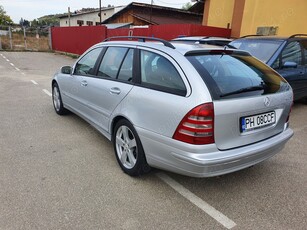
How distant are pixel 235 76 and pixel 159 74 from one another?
808mm

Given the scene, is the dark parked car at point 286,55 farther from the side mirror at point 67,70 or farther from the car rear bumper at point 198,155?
the side mirror at point 67,70

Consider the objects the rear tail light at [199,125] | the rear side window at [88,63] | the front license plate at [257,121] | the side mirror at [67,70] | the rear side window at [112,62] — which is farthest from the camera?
the side mirror at [67,70]

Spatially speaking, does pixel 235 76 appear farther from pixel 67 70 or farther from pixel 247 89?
pixel 67 70

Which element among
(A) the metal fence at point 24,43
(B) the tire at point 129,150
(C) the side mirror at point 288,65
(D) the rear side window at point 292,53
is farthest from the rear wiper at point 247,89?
(A) the metal fence at point 24,43

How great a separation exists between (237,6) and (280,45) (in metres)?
7.06

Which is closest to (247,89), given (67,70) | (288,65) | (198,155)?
(198,155)

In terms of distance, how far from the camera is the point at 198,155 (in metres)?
2.37

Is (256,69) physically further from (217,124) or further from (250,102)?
(217,124)

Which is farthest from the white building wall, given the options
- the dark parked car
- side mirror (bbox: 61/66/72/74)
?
side mirror (bbox: 61/66/72/74)

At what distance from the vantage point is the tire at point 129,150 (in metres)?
2.95

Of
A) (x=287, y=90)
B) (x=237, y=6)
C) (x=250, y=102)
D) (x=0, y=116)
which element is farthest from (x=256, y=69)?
(x=237, y=6)

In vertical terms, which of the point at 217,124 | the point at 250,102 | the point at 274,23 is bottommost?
the point at 217,124

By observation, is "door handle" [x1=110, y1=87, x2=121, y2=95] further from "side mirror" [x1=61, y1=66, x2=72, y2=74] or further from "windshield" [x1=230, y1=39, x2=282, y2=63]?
"windshield" [x1=230, y1=39, x2=282, y2=63]

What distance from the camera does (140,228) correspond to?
92.2 inches
